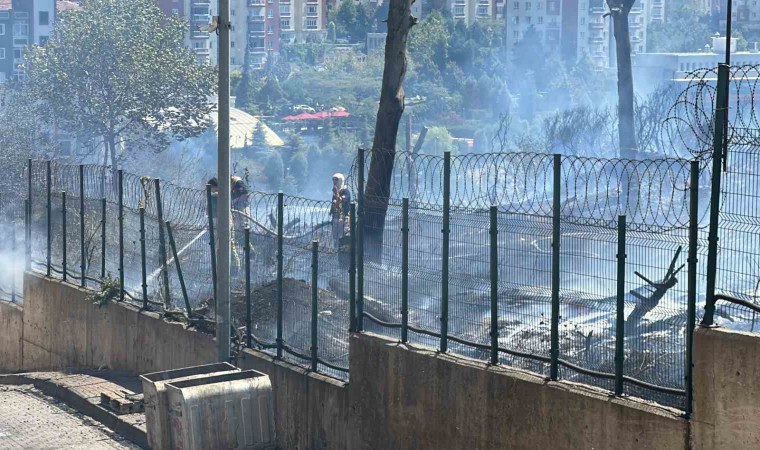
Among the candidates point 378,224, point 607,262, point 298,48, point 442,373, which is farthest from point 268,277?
point 298,48

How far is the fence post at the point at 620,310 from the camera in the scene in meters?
9.01

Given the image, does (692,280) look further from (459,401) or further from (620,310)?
(459,401)

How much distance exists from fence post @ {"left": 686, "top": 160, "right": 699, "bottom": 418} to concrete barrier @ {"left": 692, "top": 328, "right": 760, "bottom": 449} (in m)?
0.09

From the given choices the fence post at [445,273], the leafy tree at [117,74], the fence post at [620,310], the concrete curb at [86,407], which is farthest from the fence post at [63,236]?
the leafy tree at [117,74]

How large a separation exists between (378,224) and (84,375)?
6.32 metres

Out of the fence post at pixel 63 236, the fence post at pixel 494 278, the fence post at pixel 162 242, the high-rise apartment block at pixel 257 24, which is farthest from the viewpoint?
the high-rise apartment block at pixel 257 24

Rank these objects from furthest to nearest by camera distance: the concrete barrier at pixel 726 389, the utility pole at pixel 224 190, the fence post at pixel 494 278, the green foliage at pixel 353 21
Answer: the green foliage at pixel 353 21
the utility pole at pixel 224 190
the fence post at pixel 494 278
the concrete barrier at pixel 726 389

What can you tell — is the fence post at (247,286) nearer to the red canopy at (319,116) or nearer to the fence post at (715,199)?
the fence post at (715,199)

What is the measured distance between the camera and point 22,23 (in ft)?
348

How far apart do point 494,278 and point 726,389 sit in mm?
2621

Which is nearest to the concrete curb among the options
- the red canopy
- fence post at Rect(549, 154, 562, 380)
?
fence post at Rect(549, 154, 562, 380)

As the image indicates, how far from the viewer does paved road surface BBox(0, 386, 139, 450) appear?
42.4ft

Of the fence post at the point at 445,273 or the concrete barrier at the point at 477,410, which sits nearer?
the concrete barrier at the point at 477,410

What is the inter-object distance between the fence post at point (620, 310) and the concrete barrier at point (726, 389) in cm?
84
